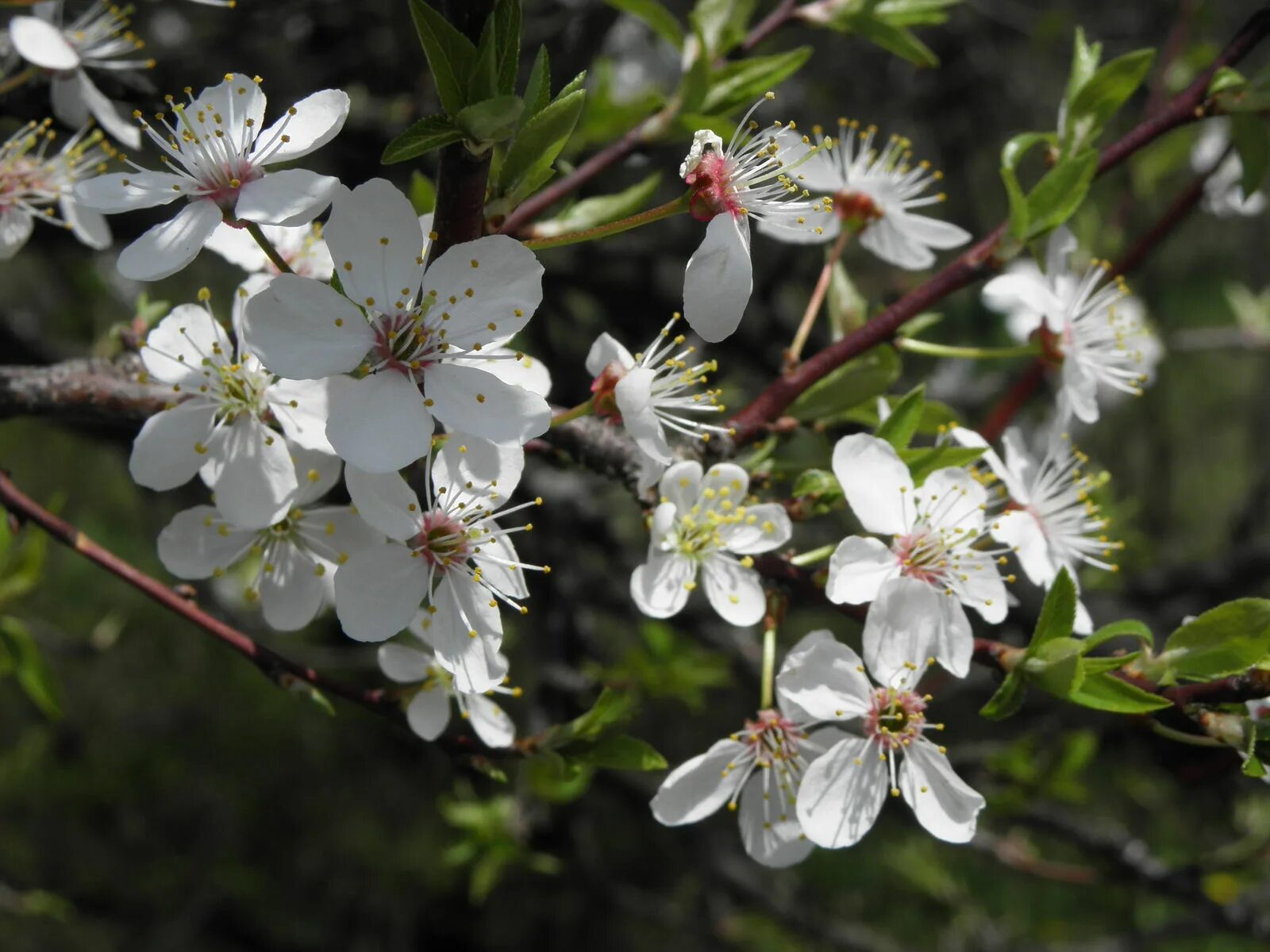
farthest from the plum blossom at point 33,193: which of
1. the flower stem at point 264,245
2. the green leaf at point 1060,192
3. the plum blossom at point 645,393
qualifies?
the green leaf at point 1060,192

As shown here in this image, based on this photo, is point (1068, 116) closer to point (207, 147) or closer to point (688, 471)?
point (688, 471)

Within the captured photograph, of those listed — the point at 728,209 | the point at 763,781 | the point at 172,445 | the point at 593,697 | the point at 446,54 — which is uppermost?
the point at 446,54

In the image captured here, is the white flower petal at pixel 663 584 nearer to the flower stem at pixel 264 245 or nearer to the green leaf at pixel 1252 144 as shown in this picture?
the flower stem at pixel 264 245

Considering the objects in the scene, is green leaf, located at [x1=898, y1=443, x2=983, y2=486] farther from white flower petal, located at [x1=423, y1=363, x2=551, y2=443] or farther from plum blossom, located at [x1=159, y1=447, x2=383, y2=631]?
plum blossom, located at [x1=159, y1=447, x2=383, y2=631]

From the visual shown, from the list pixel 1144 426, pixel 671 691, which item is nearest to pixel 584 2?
pixel 671 691

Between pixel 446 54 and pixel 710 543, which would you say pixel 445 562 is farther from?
pixel 446 54

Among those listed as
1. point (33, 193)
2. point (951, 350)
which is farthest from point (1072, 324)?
point (33, 193)

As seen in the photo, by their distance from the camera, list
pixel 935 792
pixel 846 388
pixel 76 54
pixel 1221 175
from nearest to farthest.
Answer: pixel 935 792 < pixel 846 388 < pixel 76 54 < pixel 1221 175

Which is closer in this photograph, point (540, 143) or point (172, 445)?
point (540, 143)
